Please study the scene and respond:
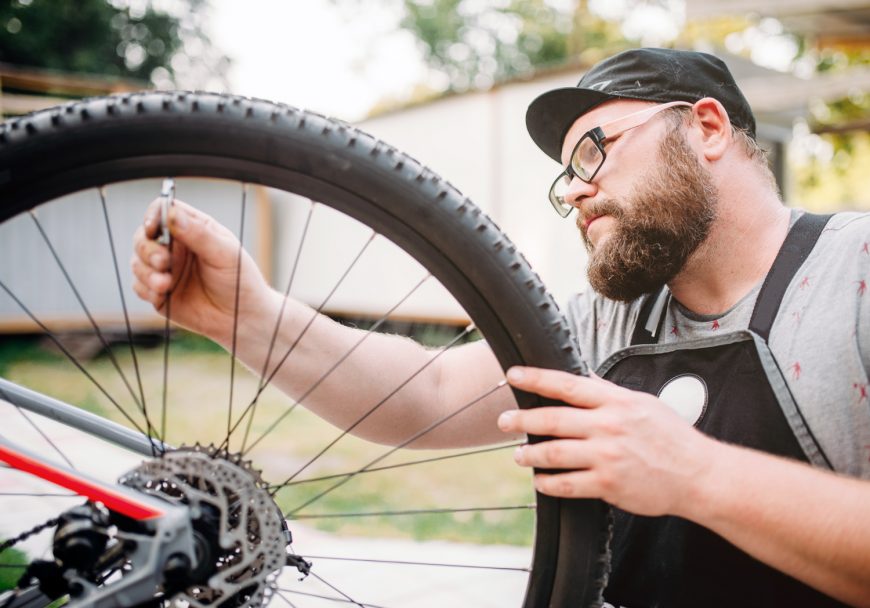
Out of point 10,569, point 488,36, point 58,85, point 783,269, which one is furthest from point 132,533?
point 488,36

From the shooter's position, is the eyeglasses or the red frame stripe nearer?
the red frame stripe

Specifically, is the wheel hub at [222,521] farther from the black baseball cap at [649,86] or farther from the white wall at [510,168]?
the white wall at [510,168]

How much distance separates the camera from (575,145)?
152 cm

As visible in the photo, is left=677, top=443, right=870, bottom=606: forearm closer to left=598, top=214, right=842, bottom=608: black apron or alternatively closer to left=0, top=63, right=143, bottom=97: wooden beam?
left=598, top=214, right=842, bottom=608: black apron

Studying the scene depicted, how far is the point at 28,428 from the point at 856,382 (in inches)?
176

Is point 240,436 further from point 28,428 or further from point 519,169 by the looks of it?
point 519,169

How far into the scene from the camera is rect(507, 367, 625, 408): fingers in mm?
950

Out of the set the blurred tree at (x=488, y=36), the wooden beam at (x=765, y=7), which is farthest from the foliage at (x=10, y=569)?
the blurred tree at (x=488, y=36)

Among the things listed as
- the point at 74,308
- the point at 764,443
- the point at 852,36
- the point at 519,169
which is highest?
the point at 852,36

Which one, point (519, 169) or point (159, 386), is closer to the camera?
point (159, 386)

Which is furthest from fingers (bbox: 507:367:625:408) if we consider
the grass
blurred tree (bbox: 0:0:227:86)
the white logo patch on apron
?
blurred tree (bbox: 0:0:227:86)

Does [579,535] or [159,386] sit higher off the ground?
[159,386]

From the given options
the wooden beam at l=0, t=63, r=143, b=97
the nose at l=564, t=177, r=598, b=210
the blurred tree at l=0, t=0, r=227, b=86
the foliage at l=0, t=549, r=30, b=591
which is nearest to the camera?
the nose at l=564, t=177, r=598, b=210

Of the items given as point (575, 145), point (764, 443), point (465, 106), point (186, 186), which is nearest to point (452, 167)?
point (465, 106)
